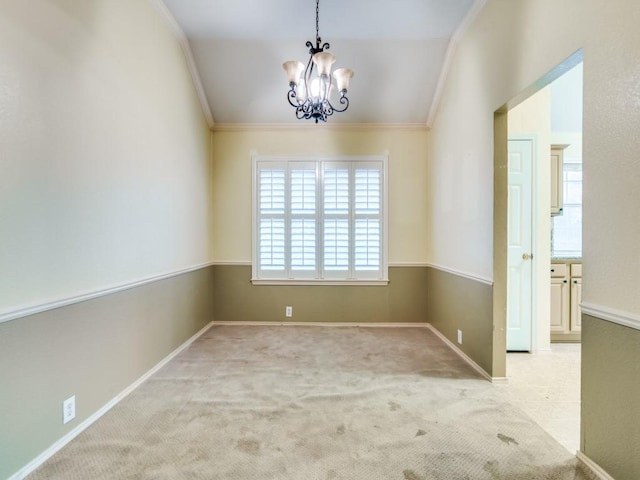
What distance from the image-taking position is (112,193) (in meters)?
2.35

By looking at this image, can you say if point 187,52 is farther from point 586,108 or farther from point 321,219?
point 586,108

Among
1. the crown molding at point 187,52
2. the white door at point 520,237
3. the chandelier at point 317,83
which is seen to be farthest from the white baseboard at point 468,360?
the crown molding at point 187,52

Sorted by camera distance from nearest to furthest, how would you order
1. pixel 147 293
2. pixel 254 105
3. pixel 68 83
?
pixel 68 83 → pixel 147 293 → pixel 254 105

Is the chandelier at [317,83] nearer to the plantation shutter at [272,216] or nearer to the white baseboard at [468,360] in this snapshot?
the plantation shutter at [272,216]

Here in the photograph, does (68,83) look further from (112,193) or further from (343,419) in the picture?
(343,419)

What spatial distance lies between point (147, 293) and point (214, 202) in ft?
6.35

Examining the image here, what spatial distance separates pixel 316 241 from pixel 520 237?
7.75 ft

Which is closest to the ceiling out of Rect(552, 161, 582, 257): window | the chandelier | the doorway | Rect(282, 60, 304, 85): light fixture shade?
the chandelier

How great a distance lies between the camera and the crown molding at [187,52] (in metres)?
3.01

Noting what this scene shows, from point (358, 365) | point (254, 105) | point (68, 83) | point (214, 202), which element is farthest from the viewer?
point (214, 202)

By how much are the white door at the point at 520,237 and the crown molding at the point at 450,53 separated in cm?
107

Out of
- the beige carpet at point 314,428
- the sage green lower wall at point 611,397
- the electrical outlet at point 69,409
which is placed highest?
the sage green lower wall at point 611,397

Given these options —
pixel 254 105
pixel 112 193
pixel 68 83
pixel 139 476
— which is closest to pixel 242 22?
pixel 254 105

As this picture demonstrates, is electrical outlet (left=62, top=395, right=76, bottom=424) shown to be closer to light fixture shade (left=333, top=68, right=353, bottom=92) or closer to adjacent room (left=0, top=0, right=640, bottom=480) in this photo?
adjacent room (left=0, top=0, right=640, bottom=480)
